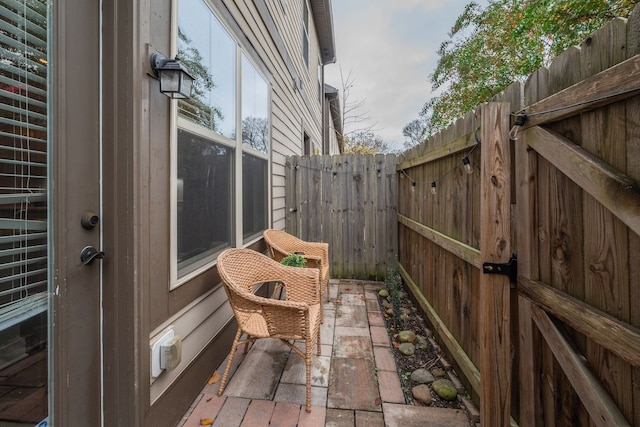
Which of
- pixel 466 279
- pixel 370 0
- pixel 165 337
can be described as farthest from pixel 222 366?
pixel 370 0

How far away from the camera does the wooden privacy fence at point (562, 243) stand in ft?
2.86

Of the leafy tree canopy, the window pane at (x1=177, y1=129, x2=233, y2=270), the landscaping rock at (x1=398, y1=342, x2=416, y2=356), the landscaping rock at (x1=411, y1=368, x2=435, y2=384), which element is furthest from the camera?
the leafy tree canopy

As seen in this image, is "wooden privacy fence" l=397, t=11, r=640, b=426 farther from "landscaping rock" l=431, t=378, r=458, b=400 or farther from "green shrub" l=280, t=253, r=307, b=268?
"green shrub" l=280, t=253, r=307, b=268

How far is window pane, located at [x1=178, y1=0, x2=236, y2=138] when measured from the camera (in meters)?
1.75

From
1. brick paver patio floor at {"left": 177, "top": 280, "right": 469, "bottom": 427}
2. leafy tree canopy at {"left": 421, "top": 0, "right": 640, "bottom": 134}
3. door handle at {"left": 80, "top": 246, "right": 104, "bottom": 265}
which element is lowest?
brick paver patio floor at {"left": 177, "top": 280, "right": 469, "bottom": 427}

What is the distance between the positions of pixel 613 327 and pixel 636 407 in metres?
0.23

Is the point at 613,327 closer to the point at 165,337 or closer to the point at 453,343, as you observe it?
the point at 453,343

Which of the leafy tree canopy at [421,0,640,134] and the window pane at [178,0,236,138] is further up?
the leafy tree canopy at [421,0,640,134]

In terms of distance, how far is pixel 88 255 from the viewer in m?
1.22

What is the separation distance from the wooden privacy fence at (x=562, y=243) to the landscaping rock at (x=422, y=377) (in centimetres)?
25

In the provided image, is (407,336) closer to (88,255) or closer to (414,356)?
(414,356)

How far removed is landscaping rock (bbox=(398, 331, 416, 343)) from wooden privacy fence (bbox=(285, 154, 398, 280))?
1.69 metres

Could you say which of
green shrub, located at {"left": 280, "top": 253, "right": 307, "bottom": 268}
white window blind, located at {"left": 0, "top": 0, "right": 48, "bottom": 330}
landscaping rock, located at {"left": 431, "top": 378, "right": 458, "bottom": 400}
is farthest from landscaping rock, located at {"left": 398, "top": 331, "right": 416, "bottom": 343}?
white window blind, located at {"left": 0, "top": 0, "right": 48, "bottom": 330}

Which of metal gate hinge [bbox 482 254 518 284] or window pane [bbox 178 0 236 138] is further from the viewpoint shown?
window pane [bbox 178 0 236 138]
